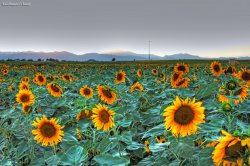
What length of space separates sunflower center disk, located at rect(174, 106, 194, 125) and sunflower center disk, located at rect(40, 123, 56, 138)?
1250 mm

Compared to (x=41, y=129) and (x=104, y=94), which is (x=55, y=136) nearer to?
(x=41, y=129)

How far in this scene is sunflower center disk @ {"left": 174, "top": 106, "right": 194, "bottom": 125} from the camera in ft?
7.35

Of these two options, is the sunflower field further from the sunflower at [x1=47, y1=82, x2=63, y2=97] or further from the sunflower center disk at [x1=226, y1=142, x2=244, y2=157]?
the sunflower at [x1=47, y1=82, x2=63, y2=97]

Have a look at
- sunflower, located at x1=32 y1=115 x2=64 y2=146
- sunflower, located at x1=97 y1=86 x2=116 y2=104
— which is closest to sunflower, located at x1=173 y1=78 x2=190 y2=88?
sunflower, located at x1=97 y1=86 x2=116 y2=104

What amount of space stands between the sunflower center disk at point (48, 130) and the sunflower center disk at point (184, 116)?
1.25 meters

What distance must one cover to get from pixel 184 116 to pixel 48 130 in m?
1.33

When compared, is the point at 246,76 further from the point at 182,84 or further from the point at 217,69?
the point at 217,69

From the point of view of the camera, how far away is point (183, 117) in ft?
7.35

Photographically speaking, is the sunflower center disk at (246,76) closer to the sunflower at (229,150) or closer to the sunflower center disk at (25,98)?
the sunflower center disk at (25,98)

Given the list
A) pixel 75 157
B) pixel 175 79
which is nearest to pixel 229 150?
pixel 75 157

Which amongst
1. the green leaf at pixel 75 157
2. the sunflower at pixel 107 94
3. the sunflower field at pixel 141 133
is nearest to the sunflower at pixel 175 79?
the sunflower field at pixel 141 133

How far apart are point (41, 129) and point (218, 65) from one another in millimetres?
3810

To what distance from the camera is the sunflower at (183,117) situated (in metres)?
2.23

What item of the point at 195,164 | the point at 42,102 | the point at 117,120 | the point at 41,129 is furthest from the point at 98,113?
the point at 42,102
